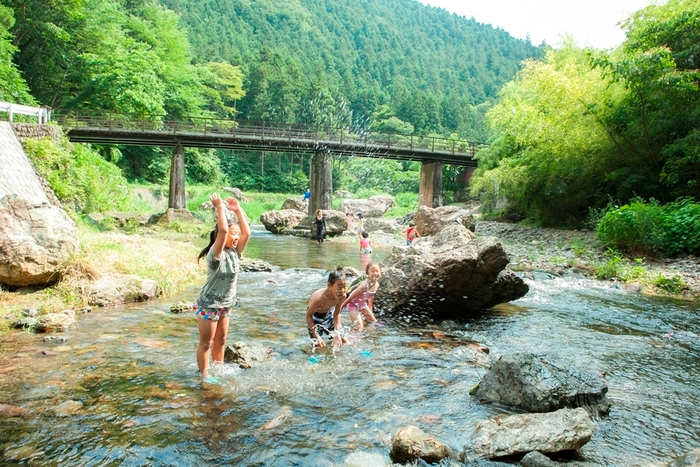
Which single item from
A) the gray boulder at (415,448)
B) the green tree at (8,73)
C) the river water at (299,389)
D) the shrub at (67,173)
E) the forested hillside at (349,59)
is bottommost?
the river water at (299,389)

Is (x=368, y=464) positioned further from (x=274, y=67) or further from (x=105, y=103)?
(x=274, y=67)

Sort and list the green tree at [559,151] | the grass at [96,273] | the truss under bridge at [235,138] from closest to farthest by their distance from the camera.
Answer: the grass at [96,273] → the green tree at [559,151] → the truss under bridge at [235,138]

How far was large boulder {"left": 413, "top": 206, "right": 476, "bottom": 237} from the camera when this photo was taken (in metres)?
22.7

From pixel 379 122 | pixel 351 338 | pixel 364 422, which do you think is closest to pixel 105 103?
pixel 351 338

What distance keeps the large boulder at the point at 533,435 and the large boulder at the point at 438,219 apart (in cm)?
1867

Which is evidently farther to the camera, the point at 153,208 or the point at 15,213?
the point at 153,208

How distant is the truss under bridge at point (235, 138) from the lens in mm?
30594

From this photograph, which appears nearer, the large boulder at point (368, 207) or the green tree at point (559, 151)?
the green tree at point (559, 151)

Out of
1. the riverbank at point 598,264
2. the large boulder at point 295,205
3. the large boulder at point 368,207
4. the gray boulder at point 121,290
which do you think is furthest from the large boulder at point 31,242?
the large boulder at point 368,207

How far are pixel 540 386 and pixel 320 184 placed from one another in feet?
98.7

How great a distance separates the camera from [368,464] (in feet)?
12.3

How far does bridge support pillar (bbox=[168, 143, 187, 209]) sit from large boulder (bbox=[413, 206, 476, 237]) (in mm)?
15586

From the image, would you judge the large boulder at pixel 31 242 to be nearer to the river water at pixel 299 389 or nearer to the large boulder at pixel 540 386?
the river water at pixel 299 389

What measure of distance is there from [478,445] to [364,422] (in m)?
1.02
